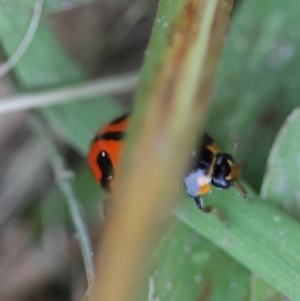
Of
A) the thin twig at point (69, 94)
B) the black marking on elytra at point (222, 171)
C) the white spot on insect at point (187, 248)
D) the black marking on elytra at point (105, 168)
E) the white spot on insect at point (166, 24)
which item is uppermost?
the white spot on insect at point (166, 24)

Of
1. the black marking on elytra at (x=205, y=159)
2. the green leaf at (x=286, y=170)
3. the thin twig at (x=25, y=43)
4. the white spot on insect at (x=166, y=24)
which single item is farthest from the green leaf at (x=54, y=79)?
the white spot on insect at (x=166, y=24)

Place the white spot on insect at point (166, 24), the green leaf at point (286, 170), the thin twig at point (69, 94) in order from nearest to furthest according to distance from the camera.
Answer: the white spot on insect at point (166, 24), the green leaf at point (286, 170), the thin twig at point (69, 94)

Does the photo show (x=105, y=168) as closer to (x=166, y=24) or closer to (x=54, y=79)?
(x=54, y=79)

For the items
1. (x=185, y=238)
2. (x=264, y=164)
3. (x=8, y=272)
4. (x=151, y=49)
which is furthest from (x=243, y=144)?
(x=8, y=272)

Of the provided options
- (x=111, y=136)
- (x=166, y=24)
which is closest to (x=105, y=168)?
(x=111, y=136)

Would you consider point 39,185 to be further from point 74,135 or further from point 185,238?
point 185,238

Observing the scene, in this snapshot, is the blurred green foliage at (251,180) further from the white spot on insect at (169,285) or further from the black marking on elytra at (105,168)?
the black marking on elytra at (105,168)

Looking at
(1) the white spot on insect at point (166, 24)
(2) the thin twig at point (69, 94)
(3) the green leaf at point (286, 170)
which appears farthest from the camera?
(2) the thin twig at point (69, 94)

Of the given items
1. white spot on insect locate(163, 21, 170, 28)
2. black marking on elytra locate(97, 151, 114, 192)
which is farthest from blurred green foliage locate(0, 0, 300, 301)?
white spot on insect locate(163, 21, 170, 28)
